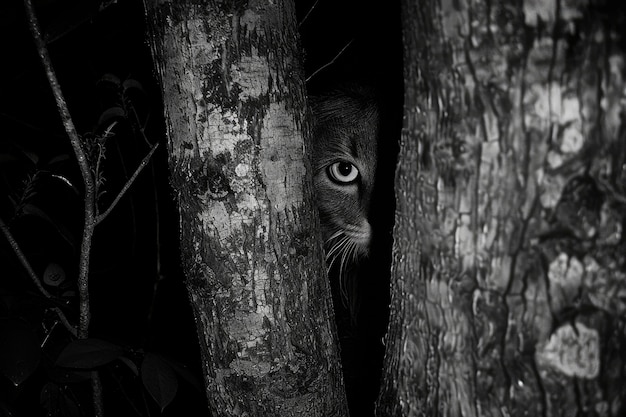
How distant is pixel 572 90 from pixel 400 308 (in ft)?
1.04

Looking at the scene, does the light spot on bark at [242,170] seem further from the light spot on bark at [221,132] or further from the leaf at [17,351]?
the leaf at [17,351]

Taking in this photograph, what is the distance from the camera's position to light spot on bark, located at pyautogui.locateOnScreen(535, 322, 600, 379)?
45cm

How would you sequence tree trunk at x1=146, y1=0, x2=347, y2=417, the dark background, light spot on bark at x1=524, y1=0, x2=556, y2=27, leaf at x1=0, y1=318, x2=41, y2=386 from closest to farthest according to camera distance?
light spot on bark at x1=524, y1=0, x2=556, y2=27
tree trunk at x1=146, y1=0, x2=347, y2=417
leaf at x1=0, y1=318, x2=41, y2=386
the dark background

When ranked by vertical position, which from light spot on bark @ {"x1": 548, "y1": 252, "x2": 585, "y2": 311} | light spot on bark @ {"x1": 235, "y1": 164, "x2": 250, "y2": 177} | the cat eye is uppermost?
the cat eye

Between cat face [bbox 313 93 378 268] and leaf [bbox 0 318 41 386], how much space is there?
0.91 metres

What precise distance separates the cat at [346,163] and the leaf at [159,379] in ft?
2.54

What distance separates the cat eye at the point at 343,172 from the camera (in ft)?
5.13

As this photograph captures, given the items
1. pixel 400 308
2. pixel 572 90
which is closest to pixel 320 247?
pixel 400 308

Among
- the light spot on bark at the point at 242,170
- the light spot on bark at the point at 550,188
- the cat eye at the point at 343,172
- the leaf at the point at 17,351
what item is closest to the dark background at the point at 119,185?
the leaf at the point at 17,351

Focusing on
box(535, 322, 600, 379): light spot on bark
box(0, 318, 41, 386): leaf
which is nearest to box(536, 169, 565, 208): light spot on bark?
box(535, 322, 600, 379): light spot on bark

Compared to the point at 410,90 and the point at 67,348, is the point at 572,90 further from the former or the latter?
the point at 67,348

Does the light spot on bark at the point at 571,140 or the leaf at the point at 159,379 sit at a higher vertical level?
the light spot on bark at the point at 571,140

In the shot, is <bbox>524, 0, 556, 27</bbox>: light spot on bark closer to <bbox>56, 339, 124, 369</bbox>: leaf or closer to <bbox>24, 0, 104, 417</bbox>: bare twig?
<bbox>24, 0, 104, 417</bbox>: bare twig

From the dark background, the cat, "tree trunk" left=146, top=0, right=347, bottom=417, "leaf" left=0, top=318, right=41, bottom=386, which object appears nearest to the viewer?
"tree trunk" left=146, top=0, right=347, bottom=417
